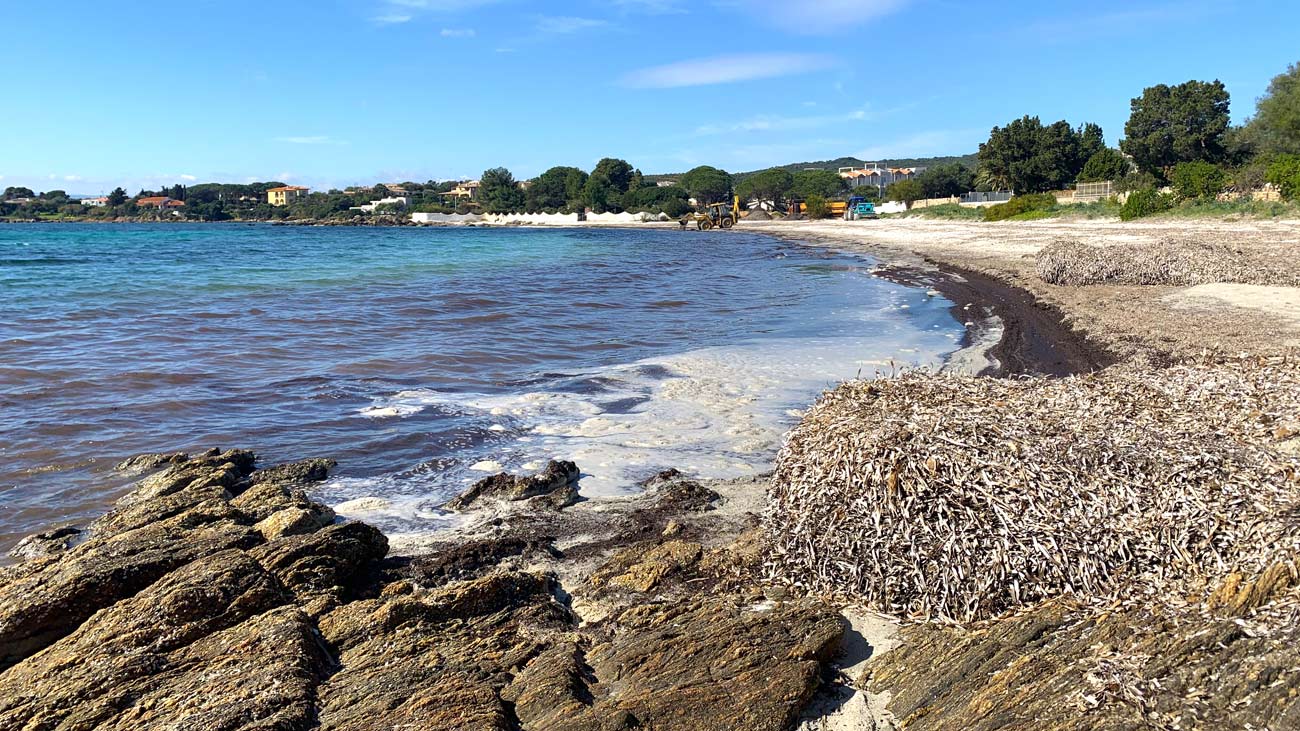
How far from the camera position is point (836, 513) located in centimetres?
414

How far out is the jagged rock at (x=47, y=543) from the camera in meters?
5.52

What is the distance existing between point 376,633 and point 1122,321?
41.6 ft

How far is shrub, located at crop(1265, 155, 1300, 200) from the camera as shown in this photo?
3153cm

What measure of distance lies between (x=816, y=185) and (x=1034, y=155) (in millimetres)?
50356

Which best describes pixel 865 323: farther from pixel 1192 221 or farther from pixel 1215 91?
pixel 1215 91

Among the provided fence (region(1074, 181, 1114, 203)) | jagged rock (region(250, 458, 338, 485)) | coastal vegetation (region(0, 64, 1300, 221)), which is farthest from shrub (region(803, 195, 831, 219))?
jagged rock (region(250, 458, 338, 485))

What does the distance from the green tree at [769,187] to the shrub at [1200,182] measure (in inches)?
3142

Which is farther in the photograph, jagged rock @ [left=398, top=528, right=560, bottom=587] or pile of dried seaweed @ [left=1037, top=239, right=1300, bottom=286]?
pile of dried seaweed @ [left=1037, top=239, right=1300, bottom=286]

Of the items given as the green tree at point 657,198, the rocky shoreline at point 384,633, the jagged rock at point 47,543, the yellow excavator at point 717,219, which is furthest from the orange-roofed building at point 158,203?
the rocky shoreline at point 384,633

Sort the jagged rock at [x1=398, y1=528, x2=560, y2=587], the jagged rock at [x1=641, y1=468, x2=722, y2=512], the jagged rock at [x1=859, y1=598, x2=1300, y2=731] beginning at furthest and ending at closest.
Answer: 1. the jagged rock at [x1=641, y1=468, x2=722, y2=512]
2. the jagged rock at [x1=398, y1=528, x2=560, y2=587]
3. the jagged rock at [x1=859, y1=598, x2=1300, y2=731]

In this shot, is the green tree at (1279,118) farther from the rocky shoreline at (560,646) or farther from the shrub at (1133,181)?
the rocky shoreline at (560,646)

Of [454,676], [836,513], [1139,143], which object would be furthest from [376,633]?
[1139,143]

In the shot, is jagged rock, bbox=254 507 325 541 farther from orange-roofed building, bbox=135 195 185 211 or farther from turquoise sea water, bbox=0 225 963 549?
orange-roofed building, bbox=135 195 185 211

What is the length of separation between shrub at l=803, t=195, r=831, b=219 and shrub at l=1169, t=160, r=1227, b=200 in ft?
191
